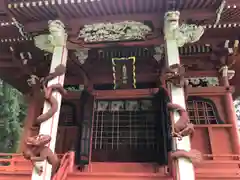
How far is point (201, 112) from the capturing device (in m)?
6.89

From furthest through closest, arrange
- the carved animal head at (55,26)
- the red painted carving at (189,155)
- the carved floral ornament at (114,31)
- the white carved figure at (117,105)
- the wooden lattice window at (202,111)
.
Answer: the white carved figure at (117,105) < the wooden lattice window at (202,111) < the carved floral ornament at (114,31) < the carved animal head at (55,26) < the red painted carving at (189,155)

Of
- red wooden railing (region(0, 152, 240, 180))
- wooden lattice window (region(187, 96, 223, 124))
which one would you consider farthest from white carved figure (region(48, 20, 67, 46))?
wooden lattice window (region(187, 96, 223, 124))

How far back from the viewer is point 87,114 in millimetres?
6953

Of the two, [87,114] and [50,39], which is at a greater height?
[50,39]

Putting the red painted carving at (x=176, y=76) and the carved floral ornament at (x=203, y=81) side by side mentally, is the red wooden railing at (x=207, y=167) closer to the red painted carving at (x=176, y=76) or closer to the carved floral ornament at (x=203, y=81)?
the red painted carving at (x=176, y=76)

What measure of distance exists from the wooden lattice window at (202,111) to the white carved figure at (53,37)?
3805 millimetres

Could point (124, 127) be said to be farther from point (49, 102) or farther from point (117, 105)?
point (49, 102)

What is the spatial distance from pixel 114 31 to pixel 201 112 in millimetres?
3315

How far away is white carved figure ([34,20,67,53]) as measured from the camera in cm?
543

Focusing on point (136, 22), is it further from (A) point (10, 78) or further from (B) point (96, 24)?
(A) point (10, 78)

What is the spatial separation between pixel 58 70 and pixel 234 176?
4176 mm

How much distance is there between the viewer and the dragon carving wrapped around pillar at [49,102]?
4.23m

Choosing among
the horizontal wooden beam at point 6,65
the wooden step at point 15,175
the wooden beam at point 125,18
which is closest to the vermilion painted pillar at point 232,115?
the wooden beam at point 125,18

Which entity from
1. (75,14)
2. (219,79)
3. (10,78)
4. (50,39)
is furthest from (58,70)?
(219,79)
